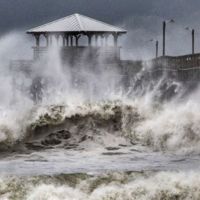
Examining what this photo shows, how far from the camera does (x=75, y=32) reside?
43.1 m

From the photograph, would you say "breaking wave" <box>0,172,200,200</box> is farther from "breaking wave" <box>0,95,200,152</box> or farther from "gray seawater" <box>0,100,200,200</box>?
"breaking wave" <box>0,95,200,152</box>

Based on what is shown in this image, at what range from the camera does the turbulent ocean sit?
1496cm

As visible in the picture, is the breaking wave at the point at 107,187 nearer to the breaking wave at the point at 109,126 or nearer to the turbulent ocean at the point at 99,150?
the turbulent ocean at the point at 99,150

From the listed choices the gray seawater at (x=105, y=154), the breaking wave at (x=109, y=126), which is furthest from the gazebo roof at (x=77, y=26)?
the breaking wave at (x=109, y=126)

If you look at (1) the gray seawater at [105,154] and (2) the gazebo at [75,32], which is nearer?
(1) the gray seawater at [105,154]

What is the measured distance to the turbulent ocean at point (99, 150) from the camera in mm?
14961

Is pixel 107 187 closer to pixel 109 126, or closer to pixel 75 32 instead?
pixel 109 126

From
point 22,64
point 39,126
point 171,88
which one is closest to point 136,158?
point 39,126

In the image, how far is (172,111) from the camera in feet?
67.5

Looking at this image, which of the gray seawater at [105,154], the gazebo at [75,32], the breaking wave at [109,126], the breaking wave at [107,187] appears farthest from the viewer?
the gazebo at [75,32]

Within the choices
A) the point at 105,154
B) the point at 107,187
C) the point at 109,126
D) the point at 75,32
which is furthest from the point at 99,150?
the point at 75,32

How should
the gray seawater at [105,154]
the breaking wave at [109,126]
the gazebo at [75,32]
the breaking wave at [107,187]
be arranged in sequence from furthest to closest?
the gazebo at [75,32]
the breaking wave at [109,126]
the gray seawater at [105,154]
the breaking wave at [107,187]

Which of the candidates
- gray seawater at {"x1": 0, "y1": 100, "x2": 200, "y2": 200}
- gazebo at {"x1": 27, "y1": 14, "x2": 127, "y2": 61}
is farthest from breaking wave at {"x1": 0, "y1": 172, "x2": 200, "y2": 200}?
gazebo at {"x1": 27, "y1": 14, "x2": 127, "y2": 61}

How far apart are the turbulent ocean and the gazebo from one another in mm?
19742
